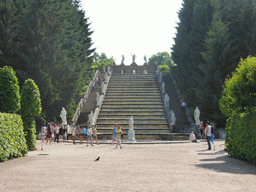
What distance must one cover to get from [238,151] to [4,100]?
1228 centimetres

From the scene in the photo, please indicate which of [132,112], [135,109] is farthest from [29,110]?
[135,109]

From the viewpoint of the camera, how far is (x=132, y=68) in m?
71.2

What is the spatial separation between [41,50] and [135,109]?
13502mm

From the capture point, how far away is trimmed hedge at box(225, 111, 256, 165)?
45.4 feet

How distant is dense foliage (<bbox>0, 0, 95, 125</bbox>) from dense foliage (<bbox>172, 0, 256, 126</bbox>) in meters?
14.9

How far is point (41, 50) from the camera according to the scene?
37.1 metres

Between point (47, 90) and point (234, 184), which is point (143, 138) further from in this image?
point (234, 184)

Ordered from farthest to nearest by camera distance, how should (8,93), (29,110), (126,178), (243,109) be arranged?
(29,110) → (8,93) → (243,109) → (126,178)

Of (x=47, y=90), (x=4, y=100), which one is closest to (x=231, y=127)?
(x=4, y=100)

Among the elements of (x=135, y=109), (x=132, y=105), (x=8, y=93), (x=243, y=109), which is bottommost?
(x=243, y=109)

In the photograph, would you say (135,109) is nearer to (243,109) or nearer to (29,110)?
(29,110)

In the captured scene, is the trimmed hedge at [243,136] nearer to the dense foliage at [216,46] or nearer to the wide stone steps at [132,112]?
the dense foliage at [216,46]

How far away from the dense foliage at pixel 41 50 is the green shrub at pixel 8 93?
16.8 metres

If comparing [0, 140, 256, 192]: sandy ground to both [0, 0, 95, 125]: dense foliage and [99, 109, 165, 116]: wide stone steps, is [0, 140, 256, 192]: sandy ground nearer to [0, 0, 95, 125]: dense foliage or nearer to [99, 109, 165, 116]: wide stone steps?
[0, 0, 95, 125]: dense foliage
